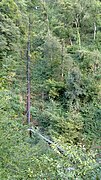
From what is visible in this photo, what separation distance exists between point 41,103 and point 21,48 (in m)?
5.50

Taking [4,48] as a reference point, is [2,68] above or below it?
below

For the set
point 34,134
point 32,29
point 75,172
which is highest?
point 32,29

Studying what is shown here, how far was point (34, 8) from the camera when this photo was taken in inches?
1030

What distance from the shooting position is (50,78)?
1747cm

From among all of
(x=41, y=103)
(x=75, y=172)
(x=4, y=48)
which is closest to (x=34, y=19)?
(x=4, y=48)

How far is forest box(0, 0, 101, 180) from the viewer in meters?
12.7

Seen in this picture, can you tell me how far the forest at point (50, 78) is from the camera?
12.7 meters

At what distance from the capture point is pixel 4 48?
18.4 m

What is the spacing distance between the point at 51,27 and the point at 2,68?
628cm

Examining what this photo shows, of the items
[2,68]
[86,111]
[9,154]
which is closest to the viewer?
[9,154]

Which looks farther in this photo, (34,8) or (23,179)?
(34,8)

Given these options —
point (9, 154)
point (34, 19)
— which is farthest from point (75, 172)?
point (34, 19)

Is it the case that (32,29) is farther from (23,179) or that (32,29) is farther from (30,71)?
(23,179)

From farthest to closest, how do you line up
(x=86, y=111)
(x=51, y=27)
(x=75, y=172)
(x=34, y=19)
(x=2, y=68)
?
(x=34, y=19)
(x=51, y=27)
(x=2, y=68)
(x=86, y=111)
(x=75, y=172)
